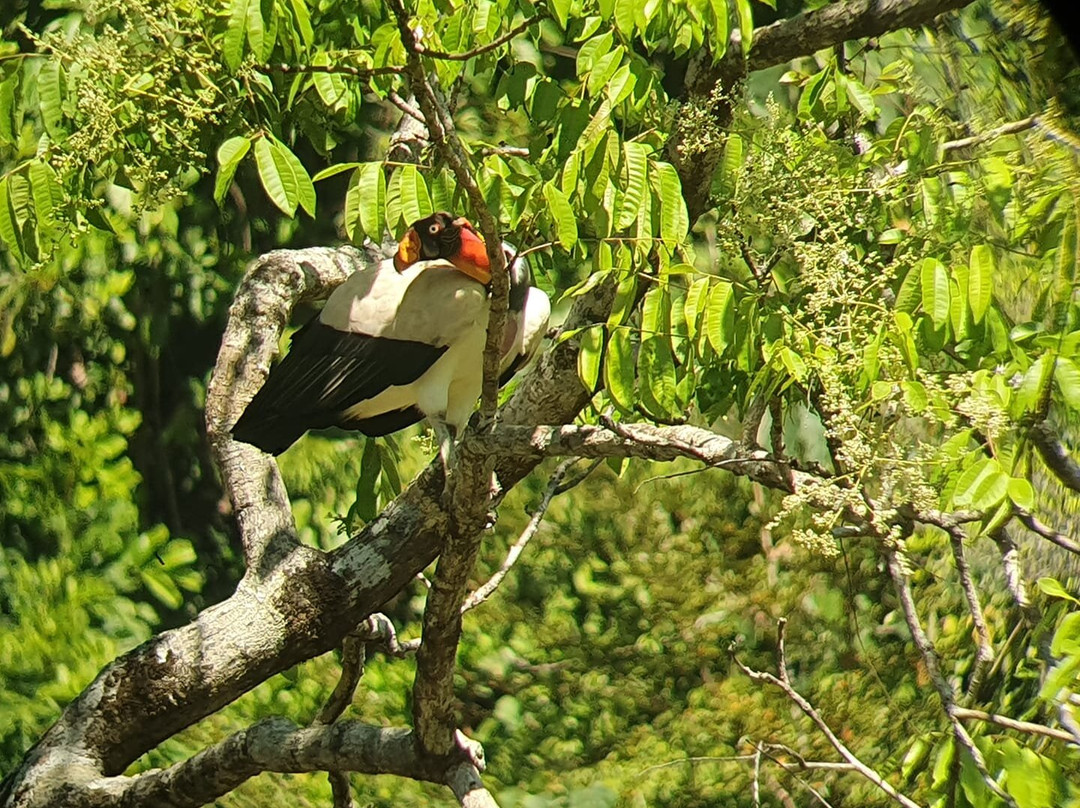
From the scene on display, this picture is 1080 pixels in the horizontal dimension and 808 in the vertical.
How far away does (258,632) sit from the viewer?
8.64 feet

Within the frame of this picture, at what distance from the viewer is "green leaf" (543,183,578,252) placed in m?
1.78

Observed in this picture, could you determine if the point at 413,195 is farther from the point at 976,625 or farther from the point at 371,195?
the point at 976,625

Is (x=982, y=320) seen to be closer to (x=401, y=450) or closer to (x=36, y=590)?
(x=401, y=450)

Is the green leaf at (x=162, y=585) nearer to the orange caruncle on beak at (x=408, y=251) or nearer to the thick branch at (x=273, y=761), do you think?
the thick branch at (x=273, y=761)

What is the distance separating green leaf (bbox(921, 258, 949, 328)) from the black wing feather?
3.74ft

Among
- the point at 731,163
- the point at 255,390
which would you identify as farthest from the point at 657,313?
the point at 255,390

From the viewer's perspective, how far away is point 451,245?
267 centimetres

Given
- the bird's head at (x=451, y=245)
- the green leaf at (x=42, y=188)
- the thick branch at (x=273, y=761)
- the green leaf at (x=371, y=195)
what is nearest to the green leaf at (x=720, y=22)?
the green leaf at (x=371, y=195)

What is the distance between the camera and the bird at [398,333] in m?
2.64

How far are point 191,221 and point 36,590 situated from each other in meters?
1.38

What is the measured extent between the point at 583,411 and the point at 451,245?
431 mm

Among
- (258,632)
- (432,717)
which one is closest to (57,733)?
(258,632)

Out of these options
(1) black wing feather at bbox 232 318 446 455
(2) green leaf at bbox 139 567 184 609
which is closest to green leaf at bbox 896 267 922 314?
(1) black wing feather at bbox 232 318 446 455

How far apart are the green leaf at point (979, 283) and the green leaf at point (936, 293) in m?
0.04
